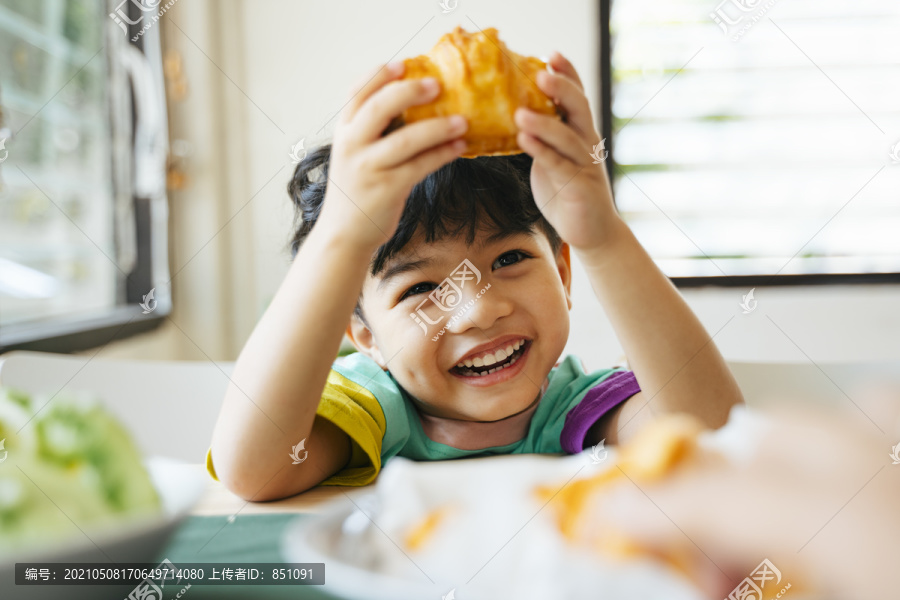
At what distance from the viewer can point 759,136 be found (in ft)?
8.23

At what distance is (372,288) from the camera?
833 millimetres

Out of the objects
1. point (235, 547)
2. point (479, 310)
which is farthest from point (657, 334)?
point (235, 547)

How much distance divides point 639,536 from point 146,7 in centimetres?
256

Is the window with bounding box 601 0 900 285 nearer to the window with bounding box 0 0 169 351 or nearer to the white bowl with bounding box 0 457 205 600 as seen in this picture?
the window with bounding box 0 0 169 351

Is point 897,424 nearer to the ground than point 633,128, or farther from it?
farther from it

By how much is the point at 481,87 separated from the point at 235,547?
0.32m

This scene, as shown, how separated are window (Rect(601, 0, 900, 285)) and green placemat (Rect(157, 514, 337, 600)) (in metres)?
2.22

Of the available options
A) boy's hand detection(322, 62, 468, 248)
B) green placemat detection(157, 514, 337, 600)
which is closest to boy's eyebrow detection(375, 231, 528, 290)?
boy's hand detection(322, 62, 468, 248)

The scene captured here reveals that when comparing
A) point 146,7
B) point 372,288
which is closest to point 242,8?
point 146,7

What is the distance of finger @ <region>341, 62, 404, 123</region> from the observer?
49cm

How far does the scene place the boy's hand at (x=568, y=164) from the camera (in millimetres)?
487

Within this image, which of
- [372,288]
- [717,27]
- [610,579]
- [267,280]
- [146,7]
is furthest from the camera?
[267,280]

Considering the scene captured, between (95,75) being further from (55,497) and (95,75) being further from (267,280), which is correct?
(55,497)

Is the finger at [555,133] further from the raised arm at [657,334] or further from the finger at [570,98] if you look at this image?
the raised arm at [657,334]
